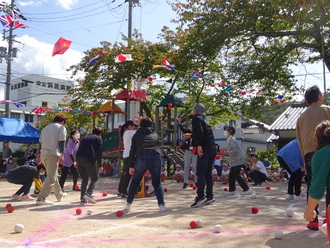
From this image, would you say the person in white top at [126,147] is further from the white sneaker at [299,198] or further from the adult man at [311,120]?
the adult man at [311,120]

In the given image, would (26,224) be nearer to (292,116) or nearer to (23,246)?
(23,246)

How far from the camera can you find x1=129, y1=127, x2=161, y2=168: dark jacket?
20.1 ft

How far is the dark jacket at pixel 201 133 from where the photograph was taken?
6.40 meters

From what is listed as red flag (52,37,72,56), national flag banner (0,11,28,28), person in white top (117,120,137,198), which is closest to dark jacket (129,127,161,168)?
person in white top (117,120,137,198)

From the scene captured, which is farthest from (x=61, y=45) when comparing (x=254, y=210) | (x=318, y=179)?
(x=318, y=179)

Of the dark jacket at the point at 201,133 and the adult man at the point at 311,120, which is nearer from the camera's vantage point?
the adult man at the point at 311,120

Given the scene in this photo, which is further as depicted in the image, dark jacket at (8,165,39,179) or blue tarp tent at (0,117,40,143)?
blue tarp tent at (0,117,40,143)

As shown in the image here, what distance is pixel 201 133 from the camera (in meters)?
6.40

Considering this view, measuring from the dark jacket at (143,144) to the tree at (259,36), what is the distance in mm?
7827

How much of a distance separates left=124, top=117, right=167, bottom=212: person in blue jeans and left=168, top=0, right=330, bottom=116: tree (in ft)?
26.1

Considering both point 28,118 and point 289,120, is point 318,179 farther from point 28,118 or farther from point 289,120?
point 28,118

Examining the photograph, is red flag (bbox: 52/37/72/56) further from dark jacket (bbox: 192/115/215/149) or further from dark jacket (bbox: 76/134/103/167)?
dark jacket (bbox: 192/115/215/149)

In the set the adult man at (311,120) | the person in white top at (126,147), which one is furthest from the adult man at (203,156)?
the adult man at (311,120)

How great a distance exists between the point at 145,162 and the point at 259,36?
10200mm
